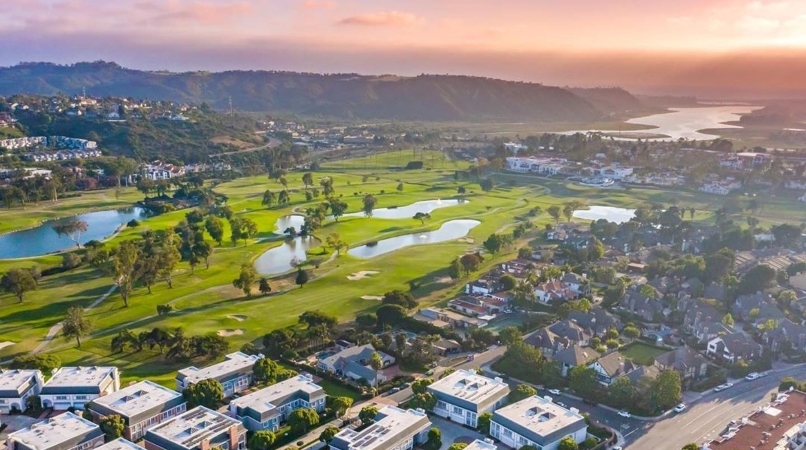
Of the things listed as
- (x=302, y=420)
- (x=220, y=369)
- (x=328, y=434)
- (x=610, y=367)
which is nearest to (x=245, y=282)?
(x=220, y=369)

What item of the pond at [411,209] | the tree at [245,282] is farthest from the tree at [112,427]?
the pond at [411,209]

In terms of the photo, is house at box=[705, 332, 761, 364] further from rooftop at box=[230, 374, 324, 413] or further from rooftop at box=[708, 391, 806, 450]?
rooftop at box=[230, 374, 324, 413]

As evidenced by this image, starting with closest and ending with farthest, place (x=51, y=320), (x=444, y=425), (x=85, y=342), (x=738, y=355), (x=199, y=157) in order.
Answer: (x=444, y=425) < (x=738, y=355) < (x=85, y=342) < (x=51, y=320) < (x=199, y=157)

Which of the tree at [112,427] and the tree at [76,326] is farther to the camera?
the tree at [76,326]

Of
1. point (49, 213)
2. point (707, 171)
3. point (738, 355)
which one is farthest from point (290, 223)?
point (707, 171)

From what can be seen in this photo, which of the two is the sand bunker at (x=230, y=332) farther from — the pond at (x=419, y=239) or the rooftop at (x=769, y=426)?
the rooftop at (x=769, y=426)

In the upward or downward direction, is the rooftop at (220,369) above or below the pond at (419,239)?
above

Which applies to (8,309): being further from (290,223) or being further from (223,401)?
(290,223)

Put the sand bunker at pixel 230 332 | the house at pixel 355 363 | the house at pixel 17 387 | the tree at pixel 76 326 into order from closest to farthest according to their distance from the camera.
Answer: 1. the house at pixel 17 387
2. the house at pixel 355 363
3. the tree at pixel 76 326
4. the sand bunker at pixel 230 332
